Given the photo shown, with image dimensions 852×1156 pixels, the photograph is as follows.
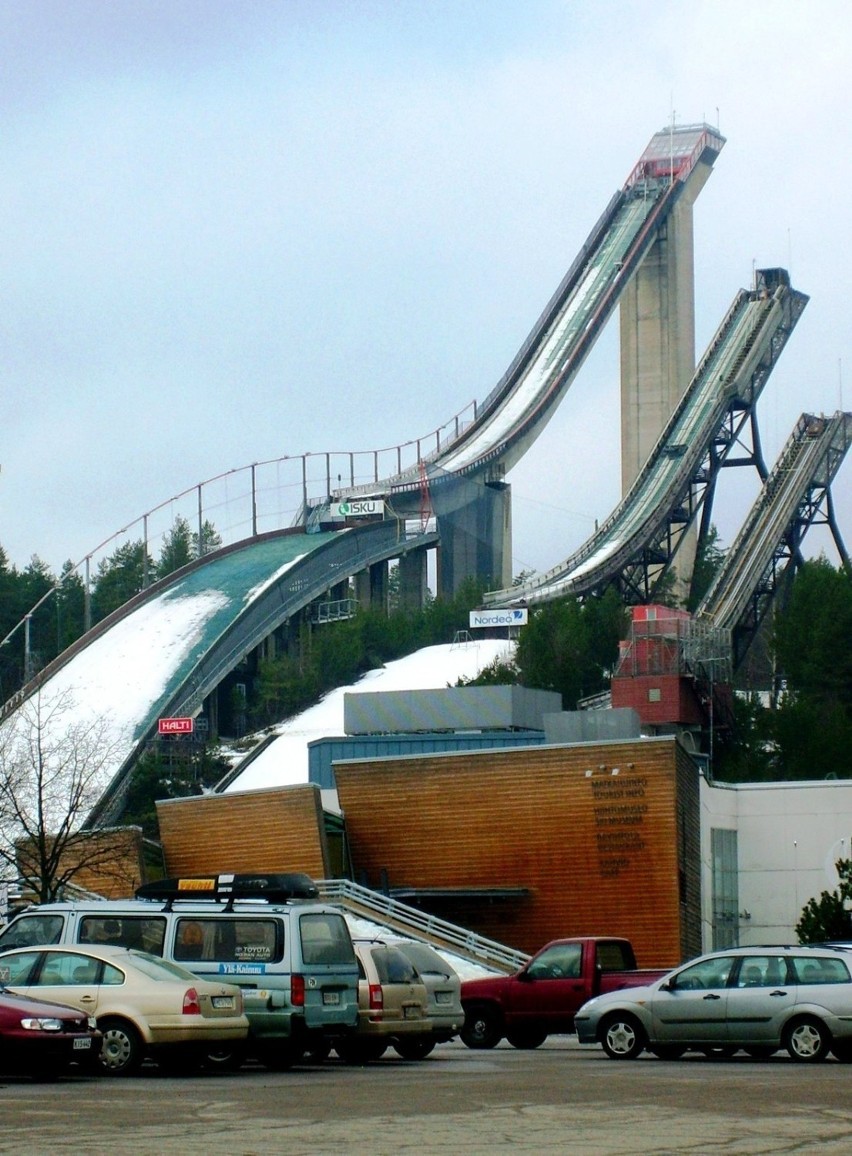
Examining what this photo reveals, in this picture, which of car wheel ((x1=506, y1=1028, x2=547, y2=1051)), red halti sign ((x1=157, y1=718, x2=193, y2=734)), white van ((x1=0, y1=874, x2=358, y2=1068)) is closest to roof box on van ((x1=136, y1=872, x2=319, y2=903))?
white van ((x1=0, y1=874, x2=358, y2=1068))

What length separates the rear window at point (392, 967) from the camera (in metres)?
21.6

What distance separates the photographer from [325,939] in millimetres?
20125

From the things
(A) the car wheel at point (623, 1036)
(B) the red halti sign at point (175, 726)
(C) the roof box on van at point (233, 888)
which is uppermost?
(B) the red halti sign at point (175, 726)

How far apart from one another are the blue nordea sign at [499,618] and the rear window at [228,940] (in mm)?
65634

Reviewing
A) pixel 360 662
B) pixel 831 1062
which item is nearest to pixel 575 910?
pixel 831 1062

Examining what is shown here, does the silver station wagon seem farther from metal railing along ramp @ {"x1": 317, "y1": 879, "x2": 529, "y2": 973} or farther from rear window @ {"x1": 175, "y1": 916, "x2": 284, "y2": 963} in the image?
metal railing along ramp @ {"x1": 317, "y1": 879, "x2": 529, "y2": 973}

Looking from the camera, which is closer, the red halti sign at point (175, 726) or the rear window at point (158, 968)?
the rear window at point (158, 968)

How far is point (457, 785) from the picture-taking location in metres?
42.5

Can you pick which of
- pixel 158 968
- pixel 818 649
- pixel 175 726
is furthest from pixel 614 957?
pixel 175 726

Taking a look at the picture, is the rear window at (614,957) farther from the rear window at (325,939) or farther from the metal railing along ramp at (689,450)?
the metal railing along ramp at (689,450)

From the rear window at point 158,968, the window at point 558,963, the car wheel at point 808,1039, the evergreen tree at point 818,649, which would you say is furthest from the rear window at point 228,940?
the evergreen tree at point 818,649

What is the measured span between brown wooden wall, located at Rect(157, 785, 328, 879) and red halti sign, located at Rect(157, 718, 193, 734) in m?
28.4

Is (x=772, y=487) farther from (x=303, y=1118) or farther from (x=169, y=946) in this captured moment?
(x=303, y=1118)

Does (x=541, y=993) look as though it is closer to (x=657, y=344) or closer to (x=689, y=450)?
(x=689, y=450)
